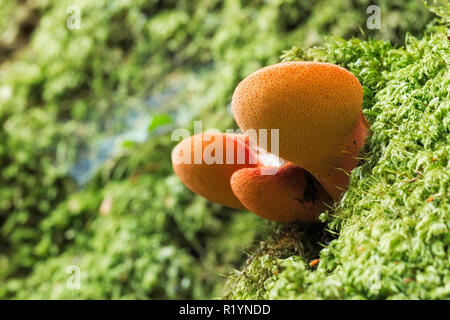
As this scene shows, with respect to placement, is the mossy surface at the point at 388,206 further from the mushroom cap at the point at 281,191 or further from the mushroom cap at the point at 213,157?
the mushroom cap at the point at 213,157

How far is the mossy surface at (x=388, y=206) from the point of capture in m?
0.61

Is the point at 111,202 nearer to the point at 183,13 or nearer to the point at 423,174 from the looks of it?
the point at 183,13

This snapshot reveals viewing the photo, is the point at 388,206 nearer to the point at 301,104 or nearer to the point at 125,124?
the point at 301,104

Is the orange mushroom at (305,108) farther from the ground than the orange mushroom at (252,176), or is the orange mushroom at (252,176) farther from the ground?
the orange mushroom at (305,108)

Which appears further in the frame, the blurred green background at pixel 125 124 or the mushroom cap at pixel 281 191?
the blurred green background at pixel 125 124

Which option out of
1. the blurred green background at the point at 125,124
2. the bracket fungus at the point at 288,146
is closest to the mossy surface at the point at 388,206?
the bracket fungus at the point at 288,146

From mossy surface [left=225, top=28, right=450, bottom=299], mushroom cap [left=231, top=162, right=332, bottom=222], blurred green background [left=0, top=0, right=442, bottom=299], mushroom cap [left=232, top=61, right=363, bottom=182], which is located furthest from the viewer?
blurred green background [left=0, top=0, right=442, bottom=299]

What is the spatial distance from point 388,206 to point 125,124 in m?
2.08

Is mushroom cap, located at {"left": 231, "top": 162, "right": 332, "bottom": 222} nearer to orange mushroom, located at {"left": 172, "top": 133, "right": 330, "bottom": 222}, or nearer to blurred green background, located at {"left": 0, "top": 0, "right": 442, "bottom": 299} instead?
orange mushroom, located at {"left": 172, "top": 133, "right": 330, "bottom": 222}

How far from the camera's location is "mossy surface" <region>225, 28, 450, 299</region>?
0.61 m

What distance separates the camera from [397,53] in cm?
103

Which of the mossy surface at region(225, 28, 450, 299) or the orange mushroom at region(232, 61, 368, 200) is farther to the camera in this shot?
the orange mushroom at region(232, 61, 368, 200)

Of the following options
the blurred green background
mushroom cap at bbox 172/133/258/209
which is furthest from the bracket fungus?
the blurred green background

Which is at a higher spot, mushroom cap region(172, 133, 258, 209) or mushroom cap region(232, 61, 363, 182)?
mushroom cap region(232, 61, 363, 182)
